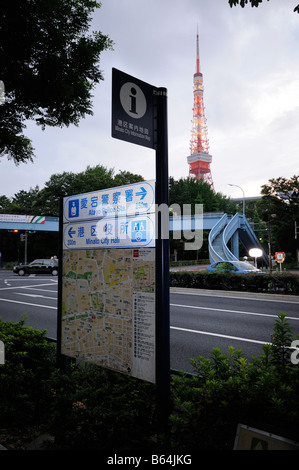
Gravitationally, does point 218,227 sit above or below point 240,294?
above

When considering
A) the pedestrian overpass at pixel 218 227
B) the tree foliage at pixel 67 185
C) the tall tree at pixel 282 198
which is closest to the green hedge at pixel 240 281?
the pedestrian overpass at pixel 218 227

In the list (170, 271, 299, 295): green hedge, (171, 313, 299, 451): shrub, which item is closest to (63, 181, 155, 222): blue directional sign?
(171, 313, 299, 451): shrub

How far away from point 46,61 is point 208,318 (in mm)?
8481

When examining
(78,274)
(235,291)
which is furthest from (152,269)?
(235,291)

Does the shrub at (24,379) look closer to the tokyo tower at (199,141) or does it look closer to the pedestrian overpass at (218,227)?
the pedestrian overpass at (218,227)

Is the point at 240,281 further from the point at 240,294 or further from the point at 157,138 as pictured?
the point at 157,138

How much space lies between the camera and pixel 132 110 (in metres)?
2.78

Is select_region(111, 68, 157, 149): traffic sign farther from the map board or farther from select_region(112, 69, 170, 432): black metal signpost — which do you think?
the map board

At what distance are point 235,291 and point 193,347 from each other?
9.37 metres

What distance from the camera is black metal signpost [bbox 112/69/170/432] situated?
2666 millimetres

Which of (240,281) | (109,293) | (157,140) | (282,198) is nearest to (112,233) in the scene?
(109,293)

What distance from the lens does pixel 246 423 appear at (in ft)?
6.80

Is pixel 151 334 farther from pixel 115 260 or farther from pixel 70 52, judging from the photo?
pixel 70 52

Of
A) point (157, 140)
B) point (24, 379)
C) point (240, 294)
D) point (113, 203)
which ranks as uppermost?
point (157, 140)
